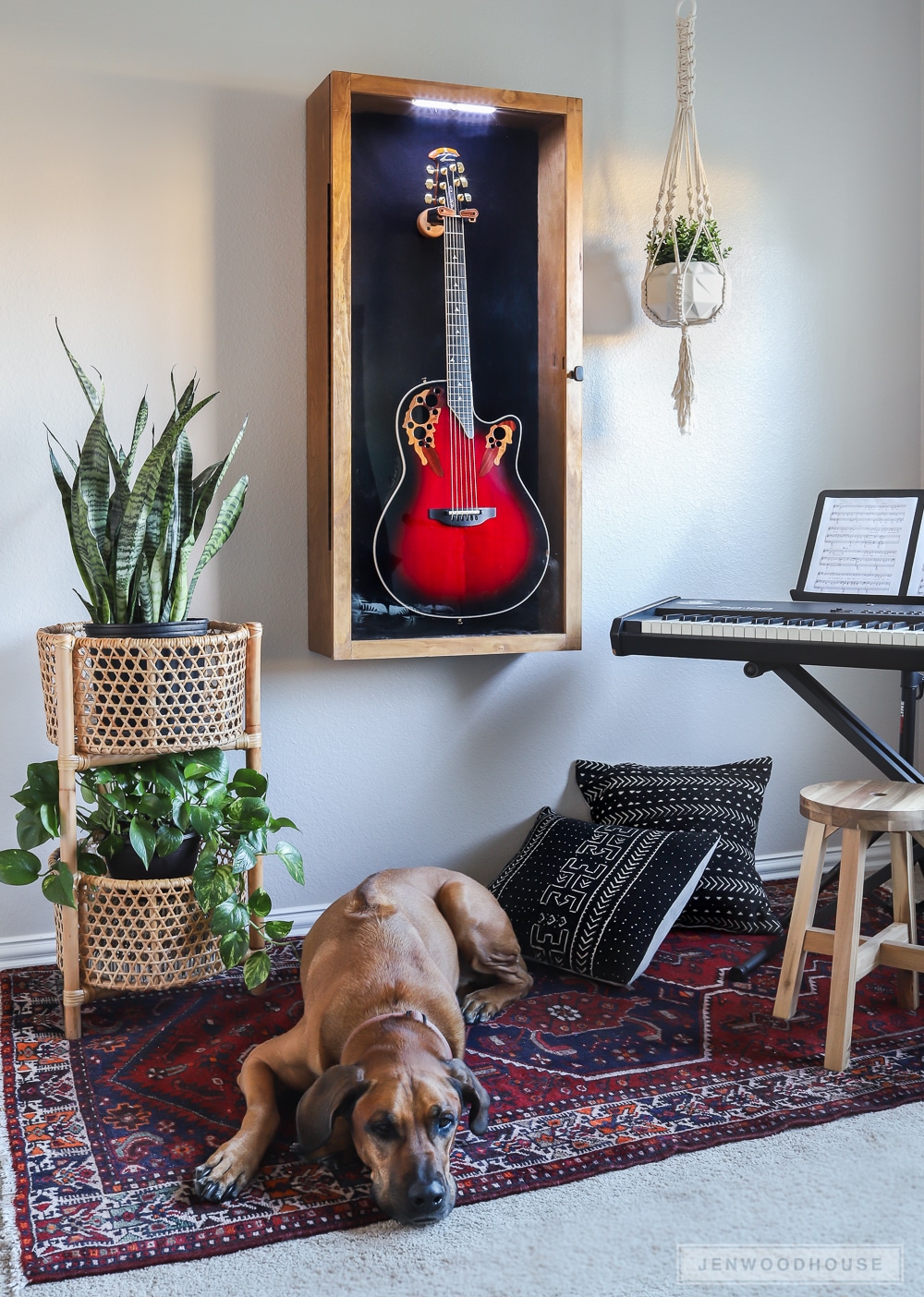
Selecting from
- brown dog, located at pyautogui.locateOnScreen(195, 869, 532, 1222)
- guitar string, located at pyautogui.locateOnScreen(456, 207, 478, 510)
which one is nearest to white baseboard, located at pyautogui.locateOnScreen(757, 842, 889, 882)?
brown dog, located at pyautogui.locateOnScreen(195, 869, 532, 1222)

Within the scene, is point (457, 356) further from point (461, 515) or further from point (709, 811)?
point (709, 811)

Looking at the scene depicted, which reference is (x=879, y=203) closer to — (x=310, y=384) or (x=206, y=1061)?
(x=310, y=384)

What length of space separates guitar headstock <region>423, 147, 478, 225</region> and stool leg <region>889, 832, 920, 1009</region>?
1.77 meters

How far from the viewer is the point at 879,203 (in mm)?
3398

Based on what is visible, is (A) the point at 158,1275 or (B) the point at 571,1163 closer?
(A) the point at 158,1275

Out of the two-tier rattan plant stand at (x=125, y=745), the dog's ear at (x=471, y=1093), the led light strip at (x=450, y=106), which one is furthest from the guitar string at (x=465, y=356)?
the dog's ear at (x=471, y=1093)

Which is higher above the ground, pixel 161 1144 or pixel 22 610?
pixel 22 610

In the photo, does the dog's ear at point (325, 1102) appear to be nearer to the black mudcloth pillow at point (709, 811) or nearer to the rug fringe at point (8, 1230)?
the rug fringe at point (8, 1230)

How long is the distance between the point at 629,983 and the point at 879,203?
8.09 ft

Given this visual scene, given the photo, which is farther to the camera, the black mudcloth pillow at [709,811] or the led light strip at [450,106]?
the black mudcloth pillow at [709,811]

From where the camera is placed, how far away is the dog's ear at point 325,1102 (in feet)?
5.03

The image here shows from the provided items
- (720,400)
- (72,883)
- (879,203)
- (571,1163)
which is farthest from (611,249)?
(571,1163)

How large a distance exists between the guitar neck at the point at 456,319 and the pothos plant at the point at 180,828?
3.52 ft

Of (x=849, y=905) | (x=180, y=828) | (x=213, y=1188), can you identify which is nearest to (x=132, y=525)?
(x=180, y=828)
